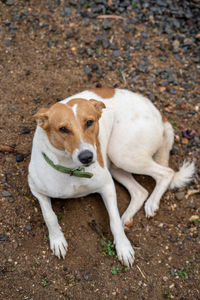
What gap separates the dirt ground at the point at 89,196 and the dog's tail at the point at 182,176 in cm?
12

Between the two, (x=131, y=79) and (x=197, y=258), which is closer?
(x=197, y=258)

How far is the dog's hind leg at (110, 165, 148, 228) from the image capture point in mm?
4234

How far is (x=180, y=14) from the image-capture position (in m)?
5.79

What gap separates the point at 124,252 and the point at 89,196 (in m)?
0.85

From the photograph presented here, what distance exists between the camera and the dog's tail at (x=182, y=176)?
4433mm

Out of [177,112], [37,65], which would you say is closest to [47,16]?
[37,65]

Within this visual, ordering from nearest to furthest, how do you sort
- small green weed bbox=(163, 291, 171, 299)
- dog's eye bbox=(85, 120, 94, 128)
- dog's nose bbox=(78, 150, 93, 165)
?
dog's nose bbox=(78, 150, 93, 165) < dog's eye bbox=(85, 120, 94, 128) < small green weed bbox=(163, 291, 171, 299)

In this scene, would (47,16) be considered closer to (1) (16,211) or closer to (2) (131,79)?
(2) (131,79)

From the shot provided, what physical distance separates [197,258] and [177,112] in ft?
7.17

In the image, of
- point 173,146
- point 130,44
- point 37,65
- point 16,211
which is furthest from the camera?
Result: point 130,44

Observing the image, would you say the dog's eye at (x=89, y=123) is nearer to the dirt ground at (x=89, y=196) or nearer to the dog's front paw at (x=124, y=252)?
the dirt ground at (x=89, y=196)

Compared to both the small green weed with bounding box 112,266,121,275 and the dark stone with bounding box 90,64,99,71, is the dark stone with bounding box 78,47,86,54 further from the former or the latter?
the small green weed with bounding box 112,266,121,275

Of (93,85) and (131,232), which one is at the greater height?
(93,85)

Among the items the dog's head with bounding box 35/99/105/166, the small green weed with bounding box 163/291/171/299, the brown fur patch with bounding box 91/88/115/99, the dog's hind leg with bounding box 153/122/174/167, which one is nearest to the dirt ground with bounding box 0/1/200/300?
the small green weed with bounding box 163/291/171/299
